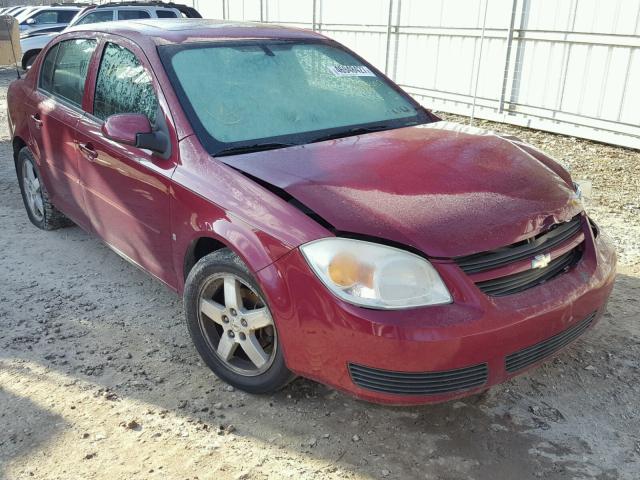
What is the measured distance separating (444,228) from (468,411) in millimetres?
920

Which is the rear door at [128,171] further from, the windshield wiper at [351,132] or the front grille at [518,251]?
the front grille at [518,251]

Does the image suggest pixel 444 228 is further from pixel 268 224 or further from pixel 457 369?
pixel 268 224

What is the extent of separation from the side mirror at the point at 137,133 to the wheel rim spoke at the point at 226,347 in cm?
96

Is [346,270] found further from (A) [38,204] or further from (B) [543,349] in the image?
(A) [38,204]

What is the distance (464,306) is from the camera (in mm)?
2186

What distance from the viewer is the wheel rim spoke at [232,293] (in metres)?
2.63

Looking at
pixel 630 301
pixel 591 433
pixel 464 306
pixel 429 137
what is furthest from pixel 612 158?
pixel 464 306

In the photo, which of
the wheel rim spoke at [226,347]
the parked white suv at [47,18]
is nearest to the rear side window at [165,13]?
the parked white suv at [47,18]

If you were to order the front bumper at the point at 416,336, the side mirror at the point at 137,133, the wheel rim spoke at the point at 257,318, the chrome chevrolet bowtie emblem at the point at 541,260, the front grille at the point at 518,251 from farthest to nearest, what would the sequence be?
1. the side mirror at the point at 137,133
2. the wheel rim spoke at the point at 257,318
3. the chrome chevrolet bowtie emblem at the point at 541,260
4. the front grille at the point at 518,251
5. the front bumper at the point at 416,336

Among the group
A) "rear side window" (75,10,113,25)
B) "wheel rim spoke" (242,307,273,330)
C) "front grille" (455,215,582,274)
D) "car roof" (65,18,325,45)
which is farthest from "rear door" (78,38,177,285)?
"rear side window" (75,10,113,25)

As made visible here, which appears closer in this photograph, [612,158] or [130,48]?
[130,48]

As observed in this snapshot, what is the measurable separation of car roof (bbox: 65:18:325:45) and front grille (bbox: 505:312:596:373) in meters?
2.30

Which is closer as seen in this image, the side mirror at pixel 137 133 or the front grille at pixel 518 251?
the front grille at pixel 518 251

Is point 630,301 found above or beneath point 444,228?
beneath
